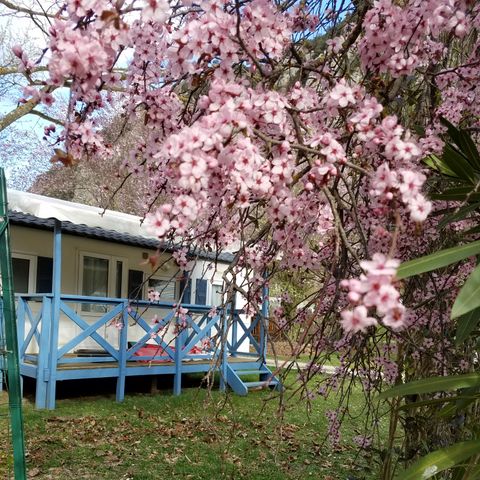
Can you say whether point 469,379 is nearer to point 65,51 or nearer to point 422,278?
point 422,278

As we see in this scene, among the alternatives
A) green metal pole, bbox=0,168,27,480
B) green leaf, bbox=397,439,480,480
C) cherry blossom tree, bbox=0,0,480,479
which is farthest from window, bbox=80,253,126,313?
green leaf, bbox=397,439,480,480

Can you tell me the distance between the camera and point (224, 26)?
162 cm

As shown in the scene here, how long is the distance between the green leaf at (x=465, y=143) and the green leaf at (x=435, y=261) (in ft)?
2.39

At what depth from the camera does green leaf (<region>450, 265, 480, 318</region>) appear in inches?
55.3

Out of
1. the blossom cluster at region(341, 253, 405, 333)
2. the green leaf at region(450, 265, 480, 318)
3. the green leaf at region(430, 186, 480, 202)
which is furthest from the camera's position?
the green leaf at region(430, 186, 480, 202)

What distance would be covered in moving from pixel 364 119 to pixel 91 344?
26.3 ft

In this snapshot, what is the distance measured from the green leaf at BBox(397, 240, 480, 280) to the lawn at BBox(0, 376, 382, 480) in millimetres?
2751

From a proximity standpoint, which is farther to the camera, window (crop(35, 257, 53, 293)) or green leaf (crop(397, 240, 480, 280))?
window (crop(35, 257, 53, 293))

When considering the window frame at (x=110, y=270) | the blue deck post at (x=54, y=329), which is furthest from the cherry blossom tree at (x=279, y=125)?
the window frame at (x=110, y=270)

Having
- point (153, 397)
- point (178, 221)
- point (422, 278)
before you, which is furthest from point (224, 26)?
point (153, 397)

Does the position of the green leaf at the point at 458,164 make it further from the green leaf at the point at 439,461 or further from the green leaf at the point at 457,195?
the green leaf at the point at 439,461

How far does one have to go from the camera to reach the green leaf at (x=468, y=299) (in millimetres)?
1405

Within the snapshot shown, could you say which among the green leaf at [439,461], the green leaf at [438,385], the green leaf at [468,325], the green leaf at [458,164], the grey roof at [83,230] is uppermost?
the grey roof at [83,230]

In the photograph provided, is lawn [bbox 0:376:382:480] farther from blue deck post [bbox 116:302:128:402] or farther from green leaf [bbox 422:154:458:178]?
green leaf [bbox 422:154:458:178]
